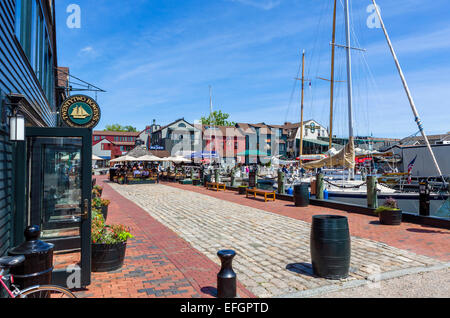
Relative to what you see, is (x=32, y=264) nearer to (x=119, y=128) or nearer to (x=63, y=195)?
(x=63, y=195)

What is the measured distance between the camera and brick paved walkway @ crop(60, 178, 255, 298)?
4.64 m

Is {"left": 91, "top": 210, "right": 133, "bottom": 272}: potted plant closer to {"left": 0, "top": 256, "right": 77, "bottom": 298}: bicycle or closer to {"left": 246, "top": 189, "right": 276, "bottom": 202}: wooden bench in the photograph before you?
{"left": 0, "top": 256, "right": 77, "bottom": 298}: bicycle

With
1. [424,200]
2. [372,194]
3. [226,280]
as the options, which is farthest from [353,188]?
[226,280]

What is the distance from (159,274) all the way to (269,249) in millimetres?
2740

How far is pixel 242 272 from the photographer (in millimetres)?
5660

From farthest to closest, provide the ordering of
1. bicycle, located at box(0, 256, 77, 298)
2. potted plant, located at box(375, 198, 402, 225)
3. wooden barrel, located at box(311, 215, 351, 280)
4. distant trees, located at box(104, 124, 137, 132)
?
distant trees, located at box(104, 124, 137, 132), potted plant, located at box(375, 198, 402, 225), wooden barrel, located at box(311, 215, 351, 280), bicycle, located at box(0, 256, 77, 298)

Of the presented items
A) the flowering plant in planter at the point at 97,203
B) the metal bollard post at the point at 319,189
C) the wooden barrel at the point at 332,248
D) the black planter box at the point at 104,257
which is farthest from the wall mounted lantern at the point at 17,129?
the metal bollard post at the point at 319,189

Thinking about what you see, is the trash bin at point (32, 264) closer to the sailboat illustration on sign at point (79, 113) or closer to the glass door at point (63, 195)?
the glass door at point (63, 195)

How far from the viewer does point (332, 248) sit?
5195 millimetres

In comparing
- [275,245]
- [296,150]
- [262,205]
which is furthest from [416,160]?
[296,150]

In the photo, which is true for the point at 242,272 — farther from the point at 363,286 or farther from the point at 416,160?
the point at 416,160

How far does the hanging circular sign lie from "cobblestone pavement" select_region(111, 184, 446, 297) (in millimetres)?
3612

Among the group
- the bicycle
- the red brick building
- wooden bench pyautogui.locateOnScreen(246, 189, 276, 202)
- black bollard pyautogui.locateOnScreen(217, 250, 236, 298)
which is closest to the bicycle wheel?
the bicycle
